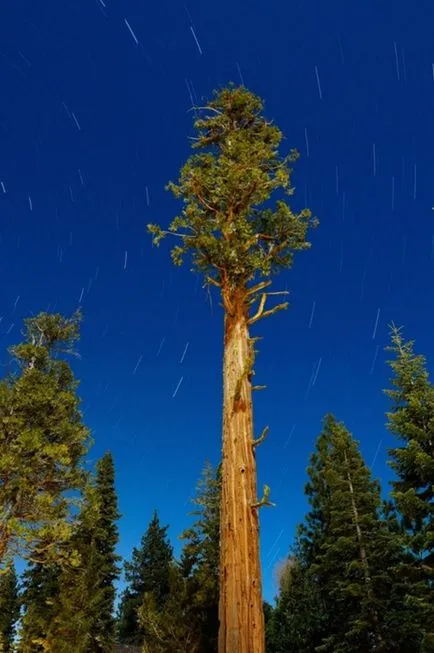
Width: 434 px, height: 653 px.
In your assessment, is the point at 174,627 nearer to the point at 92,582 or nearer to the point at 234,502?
the point at 92,582

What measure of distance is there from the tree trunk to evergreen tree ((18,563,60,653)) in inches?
587

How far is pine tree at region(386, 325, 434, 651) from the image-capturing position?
14.8 meters

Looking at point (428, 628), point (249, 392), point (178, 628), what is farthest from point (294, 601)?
point (249, 392)

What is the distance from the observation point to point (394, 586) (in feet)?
57.8

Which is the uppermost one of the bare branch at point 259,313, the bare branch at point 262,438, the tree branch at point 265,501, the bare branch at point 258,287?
the bare branch at point 258,287

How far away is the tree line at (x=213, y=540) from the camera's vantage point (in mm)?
16328

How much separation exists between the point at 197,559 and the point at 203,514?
2.87 meters

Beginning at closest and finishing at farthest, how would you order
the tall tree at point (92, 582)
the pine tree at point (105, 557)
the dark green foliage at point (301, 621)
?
the tall tree at point (92, 582) < the dark green foliage at point (301, 621) < the pine tree at point (105, 557)

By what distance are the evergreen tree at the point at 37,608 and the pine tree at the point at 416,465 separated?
13881 mm

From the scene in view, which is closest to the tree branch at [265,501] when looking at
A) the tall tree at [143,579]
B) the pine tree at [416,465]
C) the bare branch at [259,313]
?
the bare branch at [259,313]

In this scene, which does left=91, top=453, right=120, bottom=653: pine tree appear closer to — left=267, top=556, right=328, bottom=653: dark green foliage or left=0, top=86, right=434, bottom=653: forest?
left=0, top=86, right=434, bottom=653: forest

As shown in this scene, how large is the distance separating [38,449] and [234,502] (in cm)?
1339

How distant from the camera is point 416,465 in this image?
646 inches

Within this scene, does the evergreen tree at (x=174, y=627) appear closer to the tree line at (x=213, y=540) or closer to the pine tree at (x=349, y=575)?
the tree line at (x=213, y=540)
